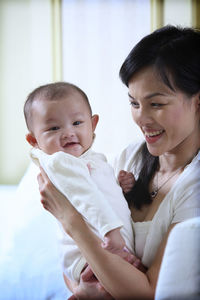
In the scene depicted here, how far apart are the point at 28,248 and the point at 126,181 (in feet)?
1.60

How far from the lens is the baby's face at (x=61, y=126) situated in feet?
2.35

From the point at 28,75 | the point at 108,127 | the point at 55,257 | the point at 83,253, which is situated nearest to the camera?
the point at 83,253

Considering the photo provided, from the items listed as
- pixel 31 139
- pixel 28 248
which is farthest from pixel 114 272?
pixel 28 248

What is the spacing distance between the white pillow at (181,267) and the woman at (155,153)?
0.05 meters

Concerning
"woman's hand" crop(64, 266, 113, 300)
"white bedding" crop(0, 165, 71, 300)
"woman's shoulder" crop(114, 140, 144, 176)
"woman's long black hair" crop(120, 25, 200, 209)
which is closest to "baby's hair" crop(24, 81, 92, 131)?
"woman's long black hair" crop(120, 25, 200, 209)

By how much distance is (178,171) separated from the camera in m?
0.79

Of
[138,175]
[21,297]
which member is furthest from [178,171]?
[21,297]

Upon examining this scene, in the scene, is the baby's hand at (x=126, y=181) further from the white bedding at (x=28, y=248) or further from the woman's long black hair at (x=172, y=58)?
the white bedding at (x=28, y=248)

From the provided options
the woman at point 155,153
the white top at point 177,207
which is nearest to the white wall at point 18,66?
the woman at point 155,153

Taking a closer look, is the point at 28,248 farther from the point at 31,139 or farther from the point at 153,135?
the point at 153,135

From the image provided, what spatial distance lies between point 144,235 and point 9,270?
1.69 feet

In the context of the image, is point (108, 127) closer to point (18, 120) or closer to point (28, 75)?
point (18, 120)

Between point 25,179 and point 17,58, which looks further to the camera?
point 25,179

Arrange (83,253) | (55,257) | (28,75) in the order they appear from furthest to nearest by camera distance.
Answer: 1. (28,75)
2. (55,257)
3. (83,253)
